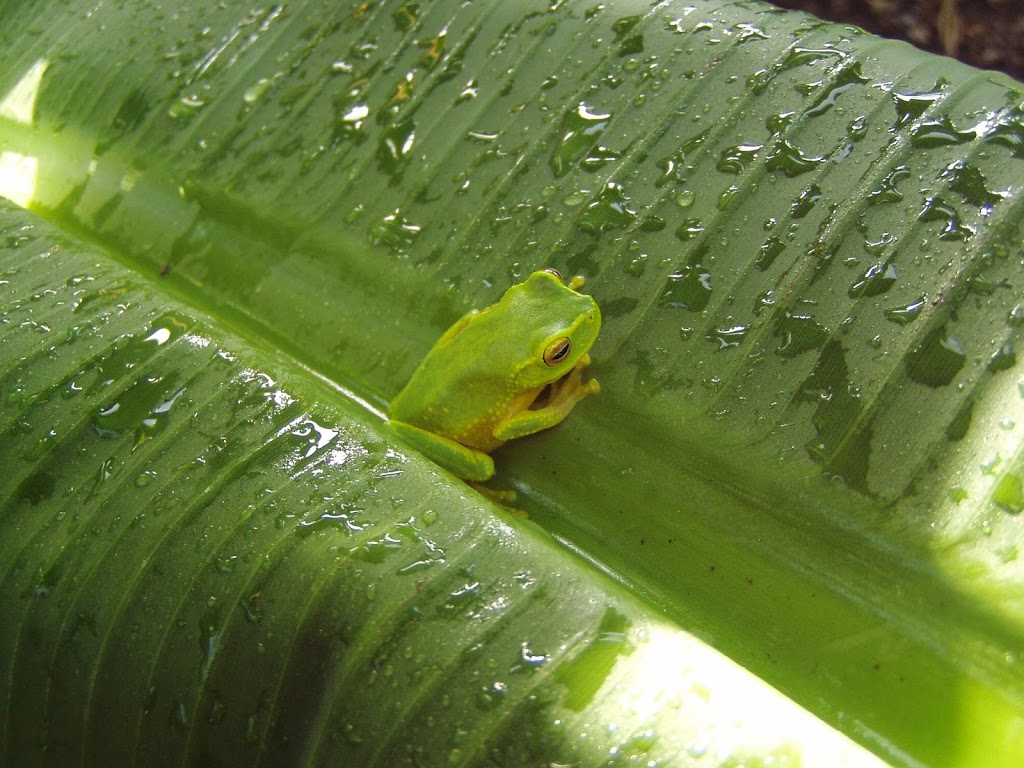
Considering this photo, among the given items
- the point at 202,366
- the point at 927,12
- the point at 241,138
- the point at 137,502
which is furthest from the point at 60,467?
the point at 927,12

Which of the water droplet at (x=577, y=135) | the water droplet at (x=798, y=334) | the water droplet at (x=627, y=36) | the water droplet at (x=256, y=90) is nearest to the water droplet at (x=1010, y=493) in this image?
the water droplet at (x=798, y=334)

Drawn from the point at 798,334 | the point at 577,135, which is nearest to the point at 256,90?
the point at 577,135

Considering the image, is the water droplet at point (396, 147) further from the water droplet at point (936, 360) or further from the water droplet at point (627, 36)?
the water droplet at point (936, 360)

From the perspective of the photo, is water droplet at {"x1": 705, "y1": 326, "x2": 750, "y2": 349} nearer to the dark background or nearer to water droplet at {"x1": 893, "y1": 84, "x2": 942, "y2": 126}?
water droplet at {"x1": 893, "y1": 84, "x2": 942, "y2": 126}

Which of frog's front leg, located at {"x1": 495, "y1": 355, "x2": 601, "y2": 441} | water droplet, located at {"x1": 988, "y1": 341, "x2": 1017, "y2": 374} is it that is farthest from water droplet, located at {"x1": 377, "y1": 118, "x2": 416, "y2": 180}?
water droplet, located at {"x1": 988, "y1": 341, "x2": 1017, "y2": 374}

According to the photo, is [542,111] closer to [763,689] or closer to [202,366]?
[202,366]

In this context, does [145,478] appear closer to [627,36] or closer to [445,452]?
[445,452]
